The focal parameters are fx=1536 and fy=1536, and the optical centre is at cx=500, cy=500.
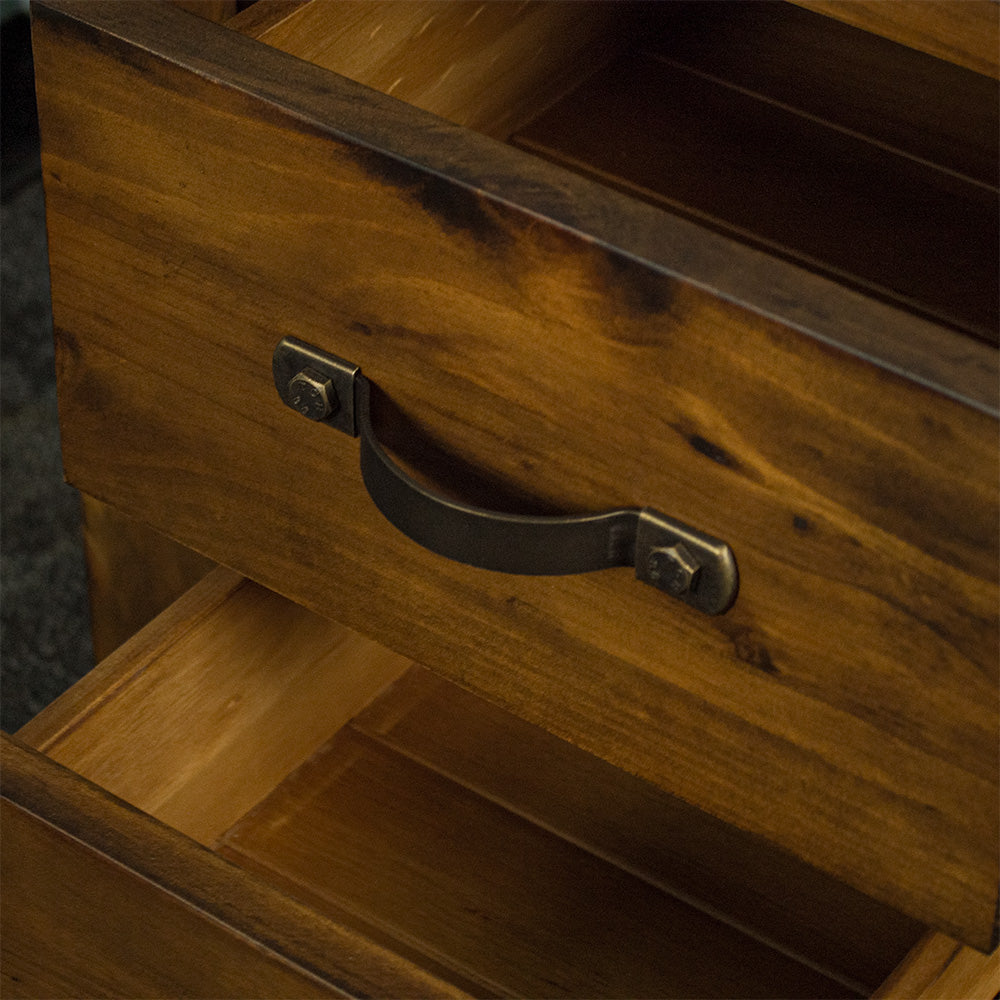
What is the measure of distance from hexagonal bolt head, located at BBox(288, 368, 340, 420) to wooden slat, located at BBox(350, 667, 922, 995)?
12.7 inches

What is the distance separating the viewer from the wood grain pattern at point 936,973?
0.52m

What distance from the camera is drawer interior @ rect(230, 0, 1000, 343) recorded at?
2.57 ft

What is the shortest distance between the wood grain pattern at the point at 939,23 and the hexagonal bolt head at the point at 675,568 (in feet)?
0.66

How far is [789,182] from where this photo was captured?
0.84 meters

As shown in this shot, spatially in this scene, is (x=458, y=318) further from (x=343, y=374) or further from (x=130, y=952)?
(x=130, y=952)

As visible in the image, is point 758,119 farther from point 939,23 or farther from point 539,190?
point 539,190

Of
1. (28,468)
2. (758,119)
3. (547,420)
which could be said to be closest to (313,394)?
(547,420)

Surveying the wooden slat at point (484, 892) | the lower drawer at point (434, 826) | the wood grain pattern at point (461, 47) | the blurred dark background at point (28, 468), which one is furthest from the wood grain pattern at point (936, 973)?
the blurred dark background at point (28, 468)

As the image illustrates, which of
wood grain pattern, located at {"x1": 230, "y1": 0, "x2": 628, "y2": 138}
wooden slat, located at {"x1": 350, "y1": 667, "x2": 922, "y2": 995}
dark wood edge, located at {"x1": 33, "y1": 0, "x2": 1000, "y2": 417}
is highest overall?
dark wood edge, located at {"x1": 33, "y1": 0, "x2": 1000, "y2": 417}

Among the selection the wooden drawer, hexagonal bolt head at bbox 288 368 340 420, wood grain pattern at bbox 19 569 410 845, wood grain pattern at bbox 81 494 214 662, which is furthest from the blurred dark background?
hexagonal bolt head at bbox 288 368 340 420

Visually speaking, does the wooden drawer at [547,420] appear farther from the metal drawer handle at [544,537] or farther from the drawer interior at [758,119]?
the drawer interior at [758,119]

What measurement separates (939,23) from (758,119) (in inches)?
14.4

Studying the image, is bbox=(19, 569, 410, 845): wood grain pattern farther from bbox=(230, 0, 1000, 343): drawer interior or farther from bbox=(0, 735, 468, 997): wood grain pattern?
bbox=(230, 0, 1000, 343): drawer interior

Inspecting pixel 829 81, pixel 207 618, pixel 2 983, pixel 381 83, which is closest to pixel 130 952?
pixel 2 983
